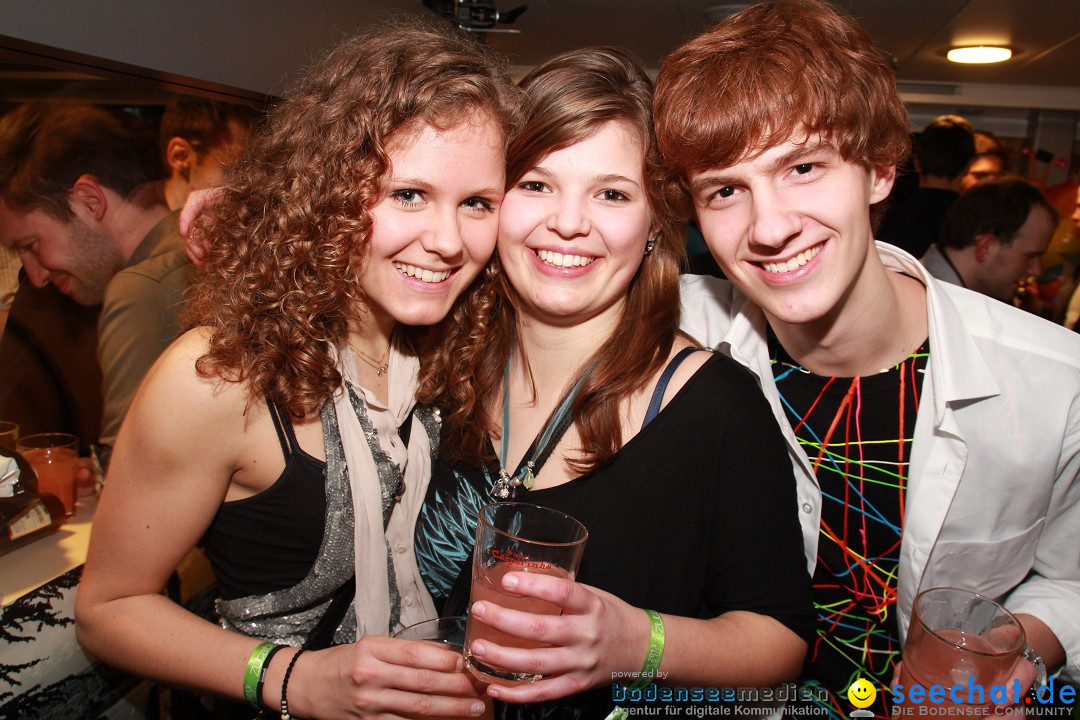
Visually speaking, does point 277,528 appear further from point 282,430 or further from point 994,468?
point 994,468

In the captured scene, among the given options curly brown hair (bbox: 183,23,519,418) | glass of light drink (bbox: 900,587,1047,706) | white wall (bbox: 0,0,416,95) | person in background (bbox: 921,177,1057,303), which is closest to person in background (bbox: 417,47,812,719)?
curly brown hair (bbox: 183,23,519,418)

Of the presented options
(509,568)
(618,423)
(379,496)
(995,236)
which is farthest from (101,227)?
(995,236)

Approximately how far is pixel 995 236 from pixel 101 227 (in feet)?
14.5

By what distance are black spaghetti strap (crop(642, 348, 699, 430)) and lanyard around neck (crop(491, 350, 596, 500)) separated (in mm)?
169

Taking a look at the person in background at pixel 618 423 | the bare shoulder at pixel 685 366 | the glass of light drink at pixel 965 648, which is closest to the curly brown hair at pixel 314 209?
the person in background at pixel 618 423

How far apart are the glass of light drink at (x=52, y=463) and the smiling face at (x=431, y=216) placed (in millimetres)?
1386

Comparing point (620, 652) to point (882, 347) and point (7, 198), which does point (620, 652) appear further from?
point (7, 198)

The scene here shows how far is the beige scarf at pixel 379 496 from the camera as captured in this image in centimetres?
156

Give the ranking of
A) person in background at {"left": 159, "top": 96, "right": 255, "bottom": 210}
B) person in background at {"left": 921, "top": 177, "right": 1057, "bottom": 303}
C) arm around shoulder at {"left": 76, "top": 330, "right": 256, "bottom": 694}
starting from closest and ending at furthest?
1. arm around shoulder at {"left": 76, "top": 330, "right": 256, "bottom": 694}
2. person in background at {"left": 159, "top": 96, "right": 255, "bottom": 210}
3. person in background at {"left": 921, "top": 177, "right": 1057, "bottom": 303}

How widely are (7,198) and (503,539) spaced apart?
6.04ft

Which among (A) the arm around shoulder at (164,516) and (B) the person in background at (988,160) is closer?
(A) the arm around shoulder at (164,516)

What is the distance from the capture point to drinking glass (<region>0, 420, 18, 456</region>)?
219 cm

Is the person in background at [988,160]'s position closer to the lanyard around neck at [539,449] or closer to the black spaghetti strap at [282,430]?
the lanyard around neck at [539,449]

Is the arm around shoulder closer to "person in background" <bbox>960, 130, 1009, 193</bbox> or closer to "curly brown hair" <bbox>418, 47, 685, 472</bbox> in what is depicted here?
"curly brown hair" <bbox>418, 47, 685, 472</bbox>
